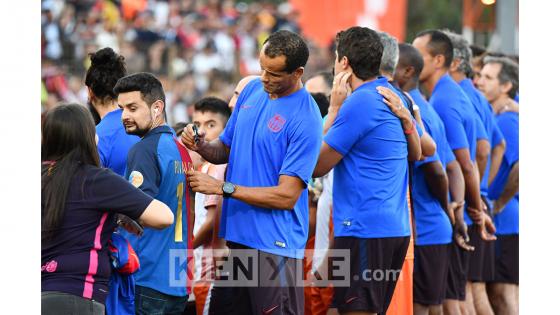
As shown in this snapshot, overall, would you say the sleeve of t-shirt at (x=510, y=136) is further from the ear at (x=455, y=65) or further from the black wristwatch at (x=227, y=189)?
the black wristwatch at (x=227, y=189)

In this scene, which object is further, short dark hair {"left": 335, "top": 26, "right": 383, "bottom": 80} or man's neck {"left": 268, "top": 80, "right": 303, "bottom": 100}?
short dark hair {"left": 335, "top": 26, "right": 383, "bottom": 80}

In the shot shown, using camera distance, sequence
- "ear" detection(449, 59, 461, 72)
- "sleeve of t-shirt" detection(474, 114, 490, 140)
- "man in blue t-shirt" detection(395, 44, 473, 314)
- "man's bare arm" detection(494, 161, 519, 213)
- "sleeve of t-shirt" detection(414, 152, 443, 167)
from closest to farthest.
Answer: "sleeve of t-shirt" detection(414, 152, 443, 167), "man in blue t-shirt" detection(395, 44, 473, 314), "sleeve of t-shirt" detection(474, 114, 490, 140), "ear" detection(449, 59, 461, 72), "man's bare arm" detection(494, 161, 519, 213)

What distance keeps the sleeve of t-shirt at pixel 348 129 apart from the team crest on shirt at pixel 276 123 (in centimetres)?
61

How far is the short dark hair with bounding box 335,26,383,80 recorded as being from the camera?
21.7 ft

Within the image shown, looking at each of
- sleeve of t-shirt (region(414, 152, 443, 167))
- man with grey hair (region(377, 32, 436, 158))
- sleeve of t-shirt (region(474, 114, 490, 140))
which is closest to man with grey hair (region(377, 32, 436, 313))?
man with grey hair (region(377, 32, 436, 158))

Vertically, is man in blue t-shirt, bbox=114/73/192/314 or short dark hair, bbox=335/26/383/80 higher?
short dark hair, bbox=335/26/383/80

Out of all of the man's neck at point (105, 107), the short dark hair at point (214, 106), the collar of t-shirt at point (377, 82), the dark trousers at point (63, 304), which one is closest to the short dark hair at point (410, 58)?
the collar of t-shirt at point (377, 82)

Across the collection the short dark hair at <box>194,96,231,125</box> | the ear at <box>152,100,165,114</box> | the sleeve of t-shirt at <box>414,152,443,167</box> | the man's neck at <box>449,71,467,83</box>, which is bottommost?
the sleeve of t-shirt at <box>414,152,443,167</box>

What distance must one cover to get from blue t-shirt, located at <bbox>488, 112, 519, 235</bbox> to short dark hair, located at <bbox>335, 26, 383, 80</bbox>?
11.0ft

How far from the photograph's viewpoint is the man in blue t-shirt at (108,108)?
6.42m

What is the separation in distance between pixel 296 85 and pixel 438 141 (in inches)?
76.0

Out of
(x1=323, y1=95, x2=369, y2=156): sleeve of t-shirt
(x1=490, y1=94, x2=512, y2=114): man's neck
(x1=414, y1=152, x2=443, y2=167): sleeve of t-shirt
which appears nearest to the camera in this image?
(x1=323, y1=95, x2=369, y2=156): sleeve of t-shirt

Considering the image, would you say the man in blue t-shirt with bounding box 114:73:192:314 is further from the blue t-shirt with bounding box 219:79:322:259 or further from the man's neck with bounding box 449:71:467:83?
the man's neck with bounding box 449:71:467:83

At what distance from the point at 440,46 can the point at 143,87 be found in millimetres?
3289
